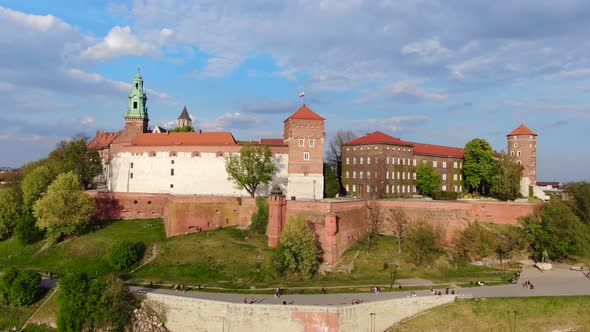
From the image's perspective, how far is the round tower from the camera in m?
66.6

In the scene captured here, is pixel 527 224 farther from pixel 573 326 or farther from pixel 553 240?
pixel 573 326

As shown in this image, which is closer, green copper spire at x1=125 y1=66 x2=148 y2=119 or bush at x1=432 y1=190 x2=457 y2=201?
bush at x1=432 y1=190 x2=457 y2=201

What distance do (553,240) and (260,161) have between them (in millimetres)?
30606

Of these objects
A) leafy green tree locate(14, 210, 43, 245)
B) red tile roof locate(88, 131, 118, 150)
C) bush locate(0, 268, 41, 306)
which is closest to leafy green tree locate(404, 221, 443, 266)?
bush locate(0, 268, 41, 306)

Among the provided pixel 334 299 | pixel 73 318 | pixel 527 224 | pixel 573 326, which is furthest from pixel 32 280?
pixel 527 224

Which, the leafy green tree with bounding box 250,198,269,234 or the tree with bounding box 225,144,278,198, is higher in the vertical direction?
the tree with bounding box 225,144,278,198

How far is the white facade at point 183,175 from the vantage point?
6053 centimetres

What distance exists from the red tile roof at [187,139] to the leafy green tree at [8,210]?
1585 cm

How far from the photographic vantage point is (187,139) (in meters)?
63.6

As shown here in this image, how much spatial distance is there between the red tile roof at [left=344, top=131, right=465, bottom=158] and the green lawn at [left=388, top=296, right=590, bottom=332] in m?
32.3

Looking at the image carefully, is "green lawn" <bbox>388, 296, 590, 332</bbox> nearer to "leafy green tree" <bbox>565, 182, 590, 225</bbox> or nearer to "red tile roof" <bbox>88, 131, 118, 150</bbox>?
"leafy green tree" <bbox>565, 182, 590, 225</bbox>

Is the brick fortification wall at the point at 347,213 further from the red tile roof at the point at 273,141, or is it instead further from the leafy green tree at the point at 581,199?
Answer: the red tile roof at the point at 273,141

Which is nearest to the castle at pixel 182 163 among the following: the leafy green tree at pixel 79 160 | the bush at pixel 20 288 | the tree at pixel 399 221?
the leafy green tree at pixel 79 160

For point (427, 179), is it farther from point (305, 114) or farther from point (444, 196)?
point (305, 114)
